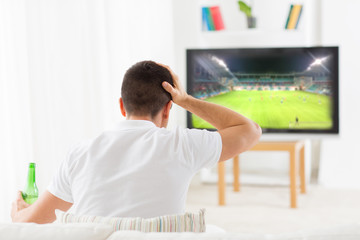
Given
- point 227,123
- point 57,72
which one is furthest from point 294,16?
point 227,123

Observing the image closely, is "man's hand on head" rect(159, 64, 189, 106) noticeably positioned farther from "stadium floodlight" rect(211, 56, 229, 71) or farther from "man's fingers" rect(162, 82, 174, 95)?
"stadium floodlight" rect(211, 56, 229, 71)

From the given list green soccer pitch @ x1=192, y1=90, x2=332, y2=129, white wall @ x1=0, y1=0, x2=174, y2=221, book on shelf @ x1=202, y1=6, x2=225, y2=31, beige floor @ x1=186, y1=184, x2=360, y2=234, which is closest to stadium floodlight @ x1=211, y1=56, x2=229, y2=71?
green soccer pitch @ x1=192, y1=90, x2=332, y2=129

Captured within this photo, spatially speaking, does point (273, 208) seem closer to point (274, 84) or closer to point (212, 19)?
point (274, 84)

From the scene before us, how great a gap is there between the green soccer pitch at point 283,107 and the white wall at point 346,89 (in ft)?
2.69

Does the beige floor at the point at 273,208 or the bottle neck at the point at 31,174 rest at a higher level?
the bottle neck at the point at 31,174

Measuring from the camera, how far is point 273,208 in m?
3.86

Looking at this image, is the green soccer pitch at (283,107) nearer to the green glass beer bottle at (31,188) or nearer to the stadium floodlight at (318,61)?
the stadium floodlight at (318,61)

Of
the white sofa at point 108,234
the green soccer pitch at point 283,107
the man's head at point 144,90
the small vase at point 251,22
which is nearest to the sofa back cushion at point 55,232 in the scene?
the white sofa at point 108,234

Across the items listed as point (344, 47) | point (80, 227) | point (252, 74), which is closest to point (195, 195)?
point (252, 74)

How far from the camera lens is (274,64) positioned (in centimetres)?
399

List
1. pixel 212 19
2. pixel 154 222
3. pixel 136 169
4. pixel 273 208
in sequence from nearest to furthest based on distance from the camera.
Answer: pixel 154 222, pixel 136 169, pixel 273 208, pixel 212 19

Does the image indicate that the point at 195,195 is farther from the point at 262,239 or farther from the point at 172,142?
the point at 262,239

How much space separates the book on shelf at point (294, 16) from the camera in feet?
15.2

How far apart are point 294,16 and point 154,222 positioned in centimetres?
388
